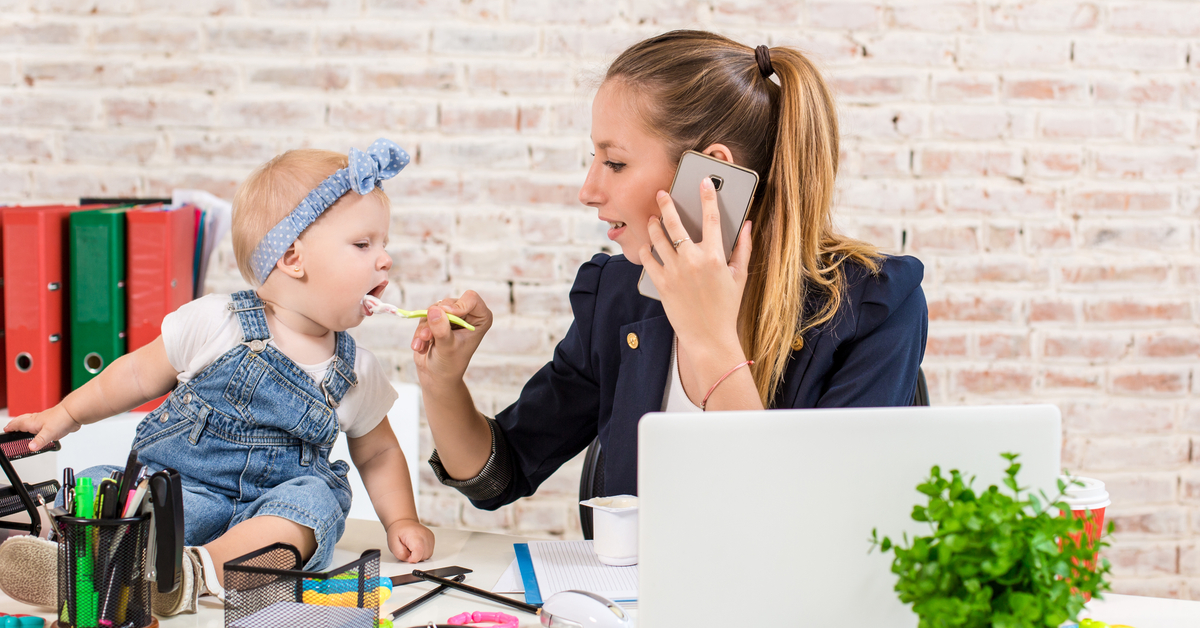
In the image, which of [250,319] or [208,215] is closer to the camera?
[250,319]

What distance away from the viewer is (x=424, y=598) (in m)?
0.80

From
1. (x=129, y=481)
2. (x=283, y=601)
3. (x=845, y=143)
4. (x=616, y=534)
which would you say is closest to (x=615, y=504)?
(x=616, y=534)

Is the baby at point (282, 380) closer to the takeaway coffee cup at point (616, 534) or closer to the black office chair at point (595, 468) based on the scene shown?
the takeaway coffee cup at point (616, 534)

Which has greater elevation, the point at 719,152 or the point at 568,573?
the point at 719,152

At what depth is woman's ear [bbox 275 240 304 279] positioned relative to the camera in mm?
1088

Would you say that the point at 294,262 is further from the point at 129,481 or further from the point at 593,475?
the point at 593,475

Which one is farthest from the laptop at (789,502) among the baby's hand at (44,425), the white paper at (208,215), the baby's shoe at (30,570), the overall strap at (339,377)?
the white paper at (208,215)

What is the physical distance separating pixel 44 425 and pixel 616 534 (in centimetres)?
68

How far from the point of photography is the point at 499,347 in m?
1.89

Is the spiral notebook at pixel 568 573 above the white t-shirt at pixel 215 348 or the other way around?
the other way around

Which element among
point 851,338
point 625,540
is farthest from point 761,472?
point 851,338

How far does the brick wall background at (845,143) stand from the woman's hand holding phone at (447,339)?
0.76m

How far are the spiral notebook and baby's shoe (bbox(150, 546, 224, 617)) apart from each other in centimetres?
30

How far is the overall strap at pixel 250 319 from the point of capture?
3.50 ft
